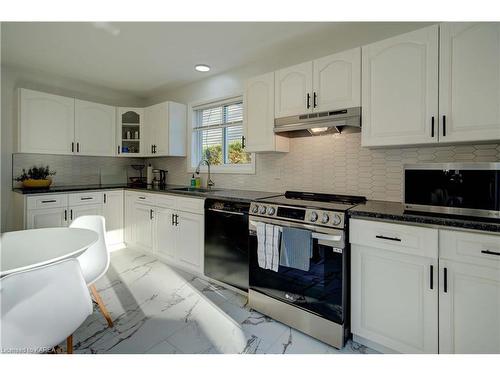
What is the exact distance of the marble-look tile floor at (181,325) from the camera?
1.76 metres

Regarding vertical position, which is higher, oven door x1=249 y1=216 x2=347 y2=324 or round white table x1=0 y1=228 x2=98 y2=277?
round white table x1=0 y1=228 x2=98 y2=277

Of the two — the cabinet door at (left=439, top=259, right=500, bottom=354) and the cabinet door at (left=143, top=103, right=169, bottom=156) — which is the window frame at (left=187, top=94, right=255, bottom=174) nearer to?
the cabinet door at (left=143, top=103, right=169, bottom=156)

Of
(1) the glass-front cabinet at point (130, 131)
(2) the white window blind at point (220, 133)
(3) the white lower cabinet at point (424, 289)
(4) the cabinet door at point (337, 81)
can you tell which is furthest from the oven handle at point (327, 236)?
(1) the glass-front cabinet at point (130, 131)

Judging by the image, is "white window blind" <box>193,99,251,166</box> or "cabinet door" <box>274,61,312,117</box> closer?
A: "cabinet door" <box>274,61,312,117</box>

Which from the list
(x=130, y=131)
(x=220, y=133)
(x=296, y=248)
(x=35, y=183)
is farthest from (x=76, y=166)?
(x=296, y=248)

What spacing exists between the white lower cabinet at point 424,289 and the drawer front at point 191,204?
157 cm

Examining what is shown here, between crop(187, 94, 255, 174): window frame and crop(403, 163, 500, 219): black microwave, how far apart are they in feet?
6.00

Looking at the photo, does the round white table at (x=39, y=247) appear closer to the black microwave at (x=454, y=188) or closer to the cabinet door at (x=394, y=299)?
the cabinet door at (x=394, y=299)

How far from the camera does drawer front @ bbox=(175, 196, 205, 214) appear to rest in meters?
2.74

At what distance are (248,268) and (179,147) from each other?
2310mm

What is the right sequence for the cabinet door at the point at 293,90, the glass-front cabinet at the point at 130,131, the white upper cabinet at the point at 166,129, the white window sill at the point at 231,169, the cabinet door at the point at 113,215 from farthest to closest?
the glass-front cabinet at the point at 130,131 → the white upper cabinet at the point at 166,129 → the cabinet door at the point at 113,215 → the white window sill at the point at 231,169 → the cabinet door at the point at 293,90

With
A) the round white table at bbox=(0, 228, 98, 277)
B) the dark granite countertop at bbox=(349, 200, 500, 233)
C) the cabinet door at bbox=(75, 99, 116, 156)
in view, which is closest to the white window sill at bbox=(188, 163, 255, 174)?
the cabinet door at bbox=(75, 99, 116, 156)

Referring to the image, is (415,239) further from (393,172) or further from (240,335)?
(240,335)

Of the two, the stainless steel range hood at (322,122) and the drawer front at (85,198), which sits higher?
the stainless steel range hood at (322,122)
